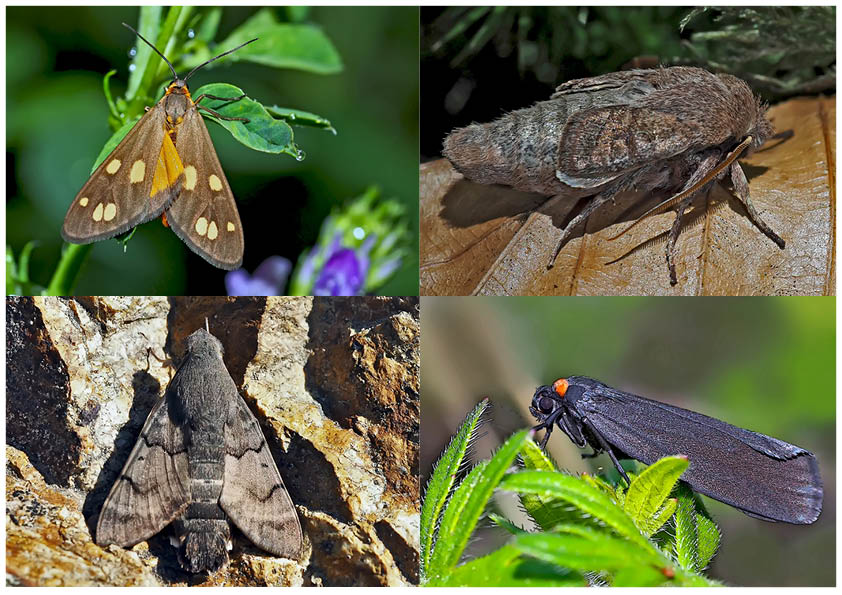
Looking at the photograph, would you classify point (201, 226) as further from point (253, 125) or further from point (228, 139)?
point (228, 139)

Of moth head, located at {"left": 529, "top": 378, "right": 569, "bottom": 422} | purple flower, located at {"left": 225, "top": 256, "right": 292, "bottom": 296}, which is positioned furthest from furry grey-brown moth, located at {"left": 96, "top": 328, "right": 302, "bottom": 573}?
moth head, located at {"left": 529, "top": 378, "right": 569, "bottom": 422}

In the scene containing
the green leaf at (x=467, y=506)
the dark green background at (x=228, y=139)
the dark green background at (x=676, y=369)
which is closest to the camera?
the green leaf at (x=467, y=506)

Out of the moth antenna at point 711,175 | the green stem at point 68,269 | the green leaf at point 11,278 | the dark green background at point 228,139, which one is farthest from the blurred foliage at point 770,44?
the green leaf at point 11,278

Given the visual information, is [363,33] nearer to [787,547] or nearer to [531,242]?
[531,242]

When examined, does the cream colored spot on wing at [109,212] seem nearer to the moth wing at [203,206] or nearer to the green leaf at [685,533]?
the moth wing at [203,206]

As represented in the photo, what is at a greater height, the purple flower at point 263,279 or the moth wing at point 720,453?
the purple flower at point 263,279

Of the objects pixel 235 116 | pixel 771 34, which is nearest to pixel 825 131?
pixel 771 34
